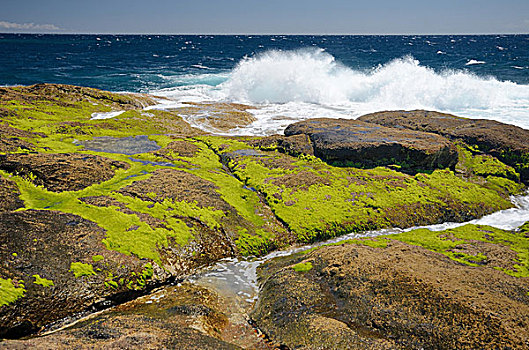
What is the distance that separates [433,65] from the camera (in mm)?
72750

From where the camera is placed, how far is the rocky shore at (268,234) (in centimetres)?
629

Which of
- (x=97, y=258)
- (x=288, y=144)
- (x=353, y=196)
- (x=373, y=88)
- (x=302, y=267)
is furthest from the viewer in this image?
(x=373, y=88)

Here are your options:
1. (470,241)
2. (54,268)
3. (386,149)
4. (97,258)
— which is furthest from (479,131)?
(54,268)

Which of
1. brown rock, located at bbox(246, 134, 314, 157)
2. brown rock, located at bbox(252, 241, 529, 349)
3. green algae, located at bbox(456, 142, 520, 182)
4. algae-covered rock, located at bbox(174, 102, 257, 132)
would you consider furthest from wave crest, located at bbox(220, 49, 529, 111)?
brown rock, located at bbox(252, 241, 529, 349)

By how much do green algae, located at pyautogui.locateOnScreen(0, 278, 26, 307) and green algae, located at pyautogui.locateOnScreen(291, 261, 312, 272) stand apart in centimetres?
593

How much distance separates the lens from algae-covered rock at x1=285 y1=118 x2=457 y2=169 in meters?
15.4

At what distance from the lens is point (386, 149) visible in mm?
15656

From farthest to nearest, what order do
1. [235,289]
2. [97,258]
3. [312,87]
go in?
1. [312,87]
2. [235,289]
3. [97,258]

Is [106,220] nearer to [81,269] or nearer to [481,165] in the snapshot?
[81,269]

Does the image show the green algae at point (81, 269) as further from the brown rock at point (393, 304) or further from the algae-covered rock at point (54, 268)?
the brown rock at point (393, 304)

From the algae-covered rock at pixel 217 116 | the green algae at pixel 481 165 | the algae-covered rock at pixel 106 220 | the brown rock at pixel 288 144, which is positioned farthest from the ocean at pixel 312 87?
the green algae at pixel 481 165

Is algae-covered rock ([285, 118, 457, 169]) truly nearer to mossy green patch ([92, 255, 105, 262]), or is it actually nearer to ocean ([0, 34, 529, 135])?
ocean ([0, 34, 529, 135])

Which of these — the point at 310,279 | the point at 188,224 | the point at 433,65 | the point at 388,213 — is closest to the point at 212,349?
the point at 310,279

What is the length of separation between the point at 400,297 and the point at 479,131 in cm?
1519
